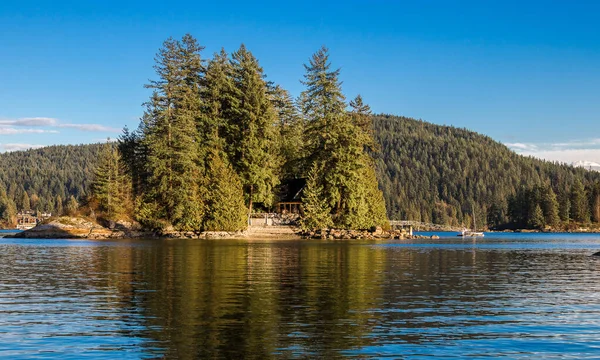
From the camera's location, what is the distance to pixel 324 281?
85.5ft

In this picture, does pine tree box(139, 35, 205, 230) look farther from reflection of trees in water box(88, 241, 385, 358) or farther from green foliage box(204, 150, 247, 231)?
reflection of trees in water box(88, 241, 385, 358)

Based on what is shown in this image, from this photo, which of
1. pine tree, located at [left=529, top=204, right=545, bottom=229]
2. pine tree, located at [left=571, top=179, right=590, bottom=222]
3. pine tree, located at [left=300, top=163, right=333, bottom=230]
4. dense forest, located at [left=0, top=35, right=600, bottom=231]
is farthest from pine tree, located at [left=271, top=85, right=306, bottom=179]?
pine tree, located at [left=571, top=179, right=590, bottom=222]

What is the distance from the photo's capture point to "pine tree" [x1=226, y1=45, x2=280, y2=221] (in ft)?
290

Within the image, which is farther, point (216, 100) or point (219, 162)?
point (216, 100)

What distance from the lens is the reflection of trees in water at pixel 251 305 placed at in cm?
1331

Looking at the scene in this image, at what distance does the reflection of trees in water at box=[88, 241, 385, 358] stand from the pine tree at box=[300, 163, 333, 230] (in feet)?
171

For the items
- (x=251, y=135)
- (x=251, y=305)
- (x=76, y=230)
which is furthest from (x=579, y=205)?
(x=251, y=305)

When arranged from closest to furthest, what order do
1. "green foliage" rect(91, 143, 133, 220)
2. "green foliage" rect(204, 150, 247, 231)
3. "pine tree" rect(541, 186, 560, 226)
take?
"green foliage" rect(204, 150, 247, 231), "green foliage" rect(91, 143, 133, 220), "pine tree" rect(541, 186, 560, 226)

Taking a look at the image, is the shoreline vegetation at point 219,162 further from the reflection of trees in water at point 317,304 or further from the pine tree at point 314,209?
the reflection of trees in water at point 317,304

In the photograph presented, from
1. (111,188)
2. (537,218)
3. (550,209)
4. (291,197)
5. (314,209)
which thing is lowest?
(537,218)

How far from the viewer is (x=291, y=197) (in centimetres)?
9444

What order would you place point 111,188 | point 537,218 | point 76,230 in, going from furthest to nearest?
1. point 537,218
2. point 111,188
3. point 76,230

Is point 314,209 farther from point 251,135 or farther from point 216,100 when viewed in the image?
point 216,100

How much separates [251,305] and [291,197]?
75.7 m
